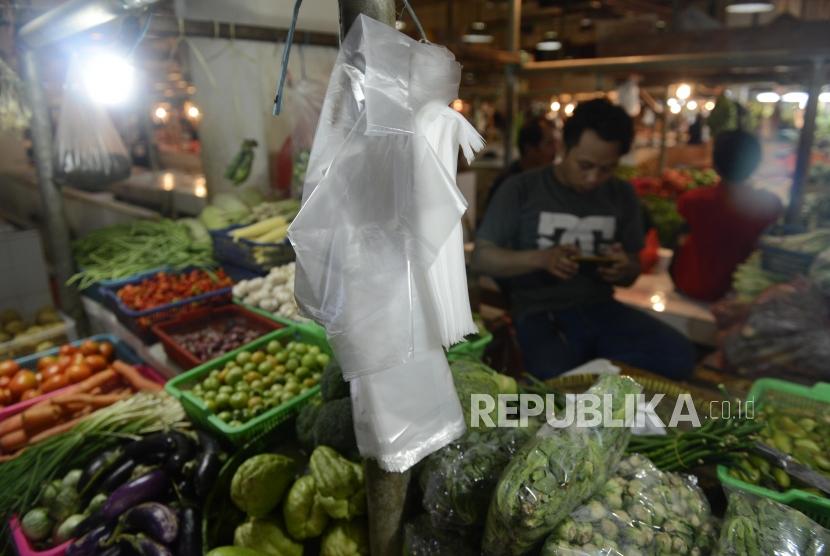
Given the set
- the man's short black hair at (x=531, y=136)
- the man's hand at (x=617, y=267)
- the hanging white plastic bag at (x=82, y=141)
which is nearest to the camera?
the man's hand at (x=617, y=267)

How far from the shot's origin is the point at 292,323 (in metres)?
2.87

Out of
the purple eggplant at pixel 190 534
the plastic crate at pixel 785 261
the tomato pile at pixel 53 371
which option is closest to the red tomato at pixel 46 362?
the tomato pile at pixel 53 371

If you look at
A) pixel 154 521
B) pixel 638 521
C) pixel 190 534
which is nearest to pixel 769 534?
pixel 638 521

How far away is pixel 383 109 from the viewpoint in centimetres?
95

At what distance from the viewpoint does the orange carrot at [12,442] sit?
7.84 feet

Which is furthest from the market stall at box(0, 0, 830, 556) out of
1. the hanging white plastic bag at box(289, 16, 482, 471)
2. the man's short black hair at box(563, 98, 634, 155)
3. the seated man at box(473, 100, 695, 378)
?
the man's short black hair at box(563, 98, 634, 155)

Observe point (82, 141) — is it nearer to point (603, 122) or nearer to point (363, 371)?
point (603, 122)

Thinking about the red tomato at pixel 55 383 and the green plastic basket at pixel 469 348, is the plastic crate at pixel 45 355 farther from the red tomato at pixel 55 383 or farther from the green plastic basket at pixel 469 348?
the green plastic basket at pixel 469 348

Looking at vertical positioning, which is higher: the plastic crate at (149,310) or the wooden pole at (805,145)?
the wooden pole at (805,145)

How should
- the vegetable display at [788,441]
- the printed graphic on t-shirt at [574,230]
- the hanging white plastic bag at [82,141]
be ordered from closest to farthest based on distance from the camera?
the vegetable display at [788,441] → the printed graphic on t-shirt at [574,230] → the hanging white plastic bag at [82,141]

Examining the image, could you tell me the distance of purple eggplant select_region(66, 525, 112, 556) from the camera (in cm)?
170

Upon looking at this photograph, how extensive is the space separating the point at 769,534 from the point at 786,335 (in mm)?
2073

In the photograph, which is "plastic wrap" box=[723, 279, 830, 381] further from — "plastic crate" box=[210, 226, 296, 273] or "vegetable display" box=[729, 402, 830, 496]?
"plastic crate" box=[210, 226, 296, 273]

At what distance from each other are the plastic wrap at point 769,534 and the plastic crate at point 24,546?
6.66ft
